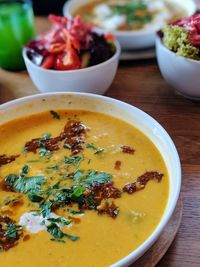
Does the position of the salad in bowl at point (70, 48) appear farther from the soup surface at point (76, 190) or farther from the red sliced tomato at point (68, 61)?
the soup surface at point (76, 190)

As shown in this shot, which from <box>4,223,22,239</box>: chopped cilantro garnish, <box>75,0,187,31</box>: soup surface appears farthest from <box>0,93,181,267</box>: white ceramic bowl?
<box>75,0,187,31</box>: soup surface

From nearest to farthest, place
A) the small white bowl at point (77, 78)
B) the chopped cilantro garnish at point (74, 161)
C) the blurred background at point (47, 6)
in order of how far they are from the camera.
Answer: the chopped cilantro garnish at point (74, 161)
the small white bowl at point (77, 78)
the blurred background at point (47, 6)

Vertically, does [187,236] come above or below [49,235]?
below

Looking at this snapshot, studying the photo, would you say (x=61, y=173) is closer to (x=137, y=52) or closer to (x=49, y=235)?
(x=49, y=235)

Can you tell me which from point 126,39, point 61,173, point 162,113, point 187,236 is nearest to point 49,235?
point 61,173

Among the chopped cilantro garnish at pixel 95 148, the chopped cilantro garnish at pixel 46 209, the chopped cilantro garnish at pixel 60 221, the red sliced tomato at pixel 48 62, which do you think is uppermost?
the red sliced tomato at pixel 48 62

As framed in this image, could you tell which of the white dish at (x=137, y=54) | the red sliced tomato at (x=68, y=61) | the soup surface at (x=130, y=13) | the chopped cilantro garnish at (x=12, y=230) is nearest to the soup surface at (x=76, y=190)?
the chopped cilantro garnish at (x=12, y=230)
